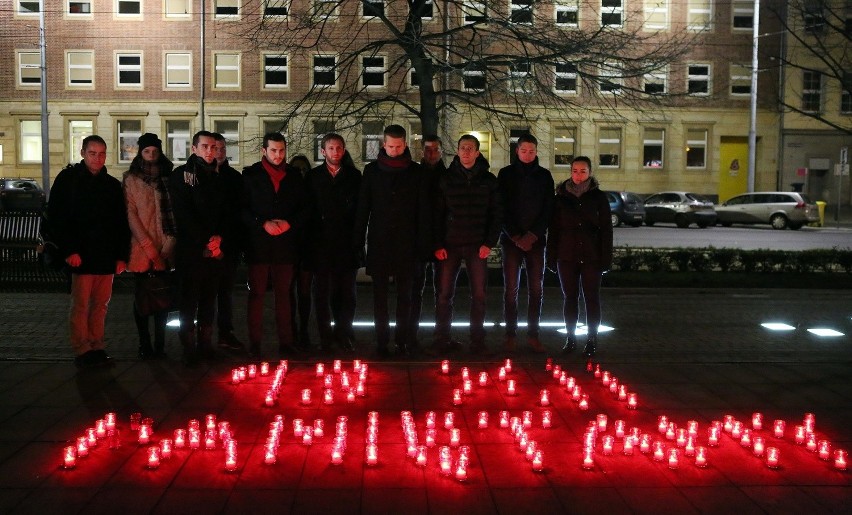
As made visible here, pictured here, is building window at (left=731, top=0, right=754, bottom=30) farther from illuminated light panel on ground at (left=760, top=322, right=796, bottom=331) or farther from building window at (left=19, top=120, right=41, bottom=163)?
illuminated light panel on ground at (left=760, top=322, right=796, bottom=331)

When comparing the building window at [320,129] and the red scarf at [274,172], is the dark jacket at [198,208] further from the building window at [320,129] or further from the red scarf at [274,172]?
the building window at [320,129]

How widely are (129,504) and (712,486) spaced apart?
3170mm

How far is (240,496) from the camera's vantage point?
4.67 meters

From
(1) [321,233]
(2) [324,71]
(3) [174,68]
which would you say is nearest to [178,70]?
(3) [174,68]

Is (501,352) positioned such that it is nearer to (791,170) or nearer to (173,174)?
(173,174)

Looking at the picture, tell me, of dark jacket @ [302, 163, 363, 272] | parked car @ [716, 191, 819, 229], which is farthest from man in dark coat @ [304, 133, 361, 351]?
parked car @ [716, 191, 819, 229]

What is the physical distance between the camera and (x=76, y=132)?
45906 millimetres

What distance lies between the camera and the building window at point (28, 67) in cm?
4522

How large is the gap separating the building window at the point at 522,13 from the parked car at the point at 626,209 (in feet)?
69.8

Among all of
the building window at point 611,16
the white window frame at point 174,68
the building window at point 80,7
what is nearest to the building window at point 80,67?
the building window at point 80,7

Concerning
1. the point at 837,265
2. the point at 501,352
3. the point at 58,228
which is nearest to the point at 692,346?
the point at 501,352

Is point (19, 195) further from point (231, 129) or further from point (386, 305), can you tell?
point (386, 305)

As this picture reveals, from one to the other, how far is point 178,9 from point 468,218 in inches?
1574

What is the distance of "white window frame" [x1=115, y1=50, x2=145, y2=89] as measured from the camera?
1769 inches
